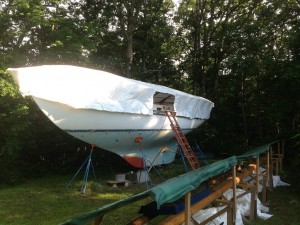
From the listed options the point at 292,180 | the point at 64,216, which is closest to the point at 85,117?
the point at 64,216

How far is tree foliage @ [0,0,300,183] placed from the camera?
45.6ft

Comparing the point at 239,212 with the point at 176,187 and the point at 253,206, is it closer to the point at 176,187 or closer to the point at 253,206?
the point at 253,206

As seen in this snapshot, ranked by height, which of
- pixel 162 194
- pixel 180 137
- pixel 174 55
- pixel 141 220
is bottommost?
pixel 141 220

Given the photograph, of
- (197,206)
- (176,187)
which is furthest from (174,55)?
(176,187)

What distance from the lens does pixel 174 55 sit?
2467cm

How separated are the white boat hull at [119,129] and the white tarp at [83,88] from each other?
25 cm

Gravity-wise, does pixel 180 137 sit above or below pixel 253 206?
above

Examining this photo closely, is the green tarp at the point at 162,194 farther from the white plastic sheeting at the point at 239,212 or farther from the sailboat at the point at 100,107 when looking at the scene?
the sailboat at the point at 100,107

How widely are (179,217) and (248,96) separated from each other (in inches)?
669

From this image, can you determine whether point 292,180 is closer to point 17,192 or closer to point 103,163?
point 103,163

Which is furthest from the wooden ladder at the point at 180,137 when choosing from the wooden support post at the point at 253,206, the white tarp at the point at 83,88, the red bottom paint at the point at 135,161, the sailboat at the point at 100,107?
the wooden support post at the point at 253,206

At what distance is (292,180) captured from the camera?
1225 cm

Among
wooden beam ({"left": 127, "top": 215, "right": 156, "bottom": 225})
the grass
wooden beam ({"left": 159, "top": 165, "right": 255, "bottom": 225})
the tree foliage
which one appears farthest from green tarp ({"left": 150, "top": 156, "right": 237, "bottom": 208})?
the tree foliage

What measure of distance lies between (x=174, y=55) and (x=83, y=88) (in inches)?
612
